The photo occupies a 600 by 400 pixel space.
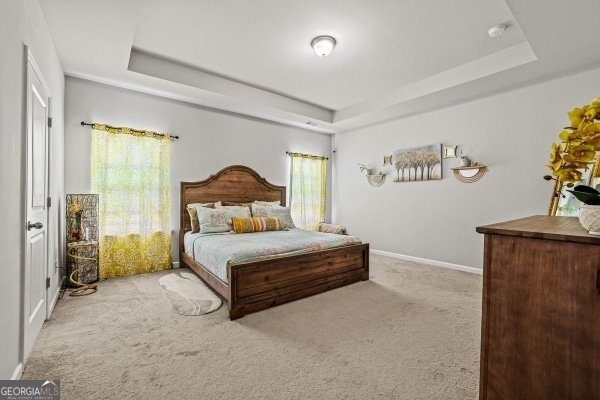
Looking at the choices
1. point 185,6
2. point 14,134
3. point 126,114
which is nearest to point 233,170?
point 126,114

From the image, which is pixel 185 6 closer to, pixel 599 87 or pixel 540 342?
pixel 540 342

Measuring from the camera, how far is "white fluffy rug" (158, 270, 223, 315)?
2.72m

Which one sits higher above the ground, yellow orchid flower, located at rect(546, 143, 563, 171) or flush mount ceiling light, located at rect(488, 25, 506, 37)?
flush mount ceiling light, located at rect(488, 25, 506, 37)

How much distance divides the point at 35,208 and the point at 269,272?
1.95 m

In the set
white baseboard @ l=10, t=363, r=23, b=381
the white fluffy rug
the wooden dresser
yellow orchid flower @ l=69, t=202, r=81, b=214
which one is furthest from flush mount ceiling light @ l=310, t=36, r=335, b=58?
white baseboard @ l=10, t=363, r=23, b=381

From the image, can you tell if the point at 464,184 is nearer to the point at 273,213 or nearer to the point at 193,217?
the point at 273,213

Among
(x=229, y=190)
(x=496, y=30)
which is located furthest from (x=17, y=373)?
(x=496, y=30)

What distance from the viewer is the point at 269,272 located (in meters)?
2.79

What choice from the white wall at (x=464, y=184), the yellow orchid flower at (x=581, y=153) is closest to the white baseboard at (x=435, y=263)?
the white wall at (x=464, y=184)

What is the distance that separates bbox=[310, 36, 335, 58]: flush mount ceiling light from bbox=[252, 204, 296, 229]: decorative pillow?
248 cm

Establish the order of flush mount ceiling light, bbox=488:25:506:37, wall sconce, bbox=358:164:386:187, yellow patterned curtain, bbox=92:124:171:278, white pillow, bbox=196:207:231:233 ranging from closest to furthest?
flush mount ceiling light, bbox=488:25:506:37, yellow patterned curtain, bbox=92:124:171:278, white pillow, bbox=196:207:231:233, wall sconce, bbox=358:164:386:187

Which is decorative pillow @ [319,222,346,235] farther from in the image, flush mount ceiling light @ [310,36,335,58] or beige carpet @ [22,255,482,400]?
flush mount ceiling light @ [310,36,335,58]

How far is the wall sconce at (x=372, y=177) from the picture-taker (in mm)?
5346

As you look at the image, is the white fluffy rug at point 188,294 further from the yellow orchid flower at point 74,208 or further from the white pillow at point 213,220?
the yellow orchid flower at point 74,208
